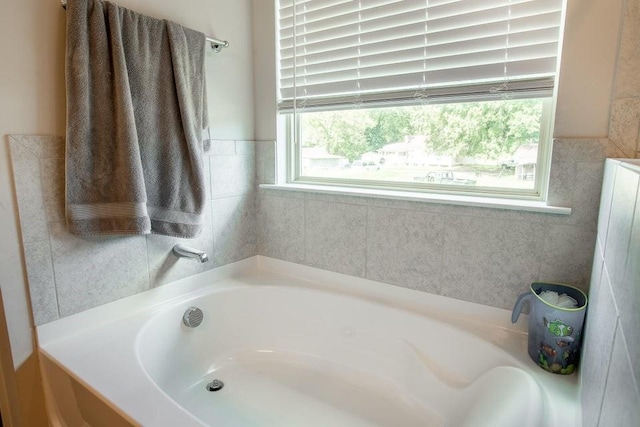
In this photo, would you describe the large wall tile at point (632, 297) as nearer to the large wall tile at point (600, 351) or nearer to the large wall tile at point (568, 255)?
the large wall tile at point (600, 351)

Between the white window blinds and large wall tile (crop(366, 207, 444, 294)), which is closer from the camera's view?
the white window blinds

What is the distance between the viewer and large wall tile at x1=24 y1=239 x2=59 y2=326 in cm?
124

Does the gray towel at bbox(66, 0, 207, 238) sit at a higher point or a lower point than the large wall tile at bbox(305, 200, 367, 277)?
higher

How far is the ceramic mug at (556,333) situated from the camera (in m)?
1.11

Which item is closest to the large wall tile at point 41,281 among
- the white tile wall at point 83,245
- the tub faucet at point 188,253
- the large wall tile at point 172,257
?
the white tile wall at point 83,245

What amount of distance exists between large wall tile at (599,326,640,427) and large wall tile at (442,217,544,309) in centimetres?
76

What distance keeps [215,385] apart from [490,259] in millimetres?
1276

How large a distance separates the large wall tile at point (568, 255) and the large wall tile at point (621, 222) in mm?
458

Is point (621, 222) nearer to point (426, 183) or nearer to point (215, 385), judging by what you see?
point (426, 183)

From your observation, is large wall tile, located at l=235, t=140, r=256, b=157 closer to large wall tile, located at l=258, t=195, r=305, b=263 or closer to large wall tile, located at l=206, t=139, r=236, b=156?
large wall tile, located at l=206, t=139, r=236, b=156

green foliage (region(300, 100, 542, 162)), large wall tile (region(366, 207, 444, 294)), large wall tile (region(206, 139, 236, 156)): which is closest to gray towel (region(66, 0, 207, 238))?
large wall tile (region(206, 139, 236, 156))

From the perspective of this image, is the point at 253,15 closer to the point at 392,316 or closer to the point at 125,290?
the point at 125,290

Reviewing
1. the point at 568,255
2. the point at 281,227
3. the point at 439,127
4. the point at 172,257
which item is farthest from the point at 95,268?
the point at 568,255

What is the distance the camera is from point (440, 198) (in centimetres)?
147
